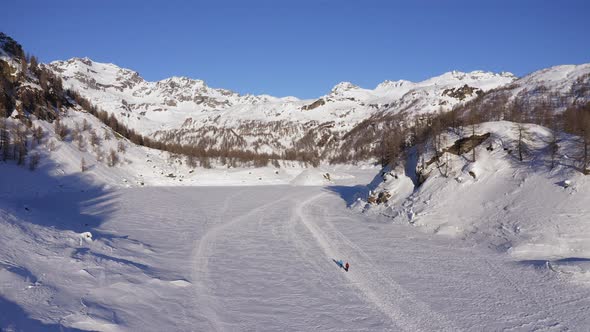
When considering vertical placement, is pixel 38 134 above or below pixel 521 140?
Result: above

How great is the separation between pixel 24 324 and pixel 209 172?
64.5 m

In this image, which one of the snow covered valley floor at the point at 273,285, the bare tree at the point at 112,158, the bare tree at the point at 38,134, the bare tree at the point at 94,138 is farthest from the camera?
the bare tree at the point at 94,138

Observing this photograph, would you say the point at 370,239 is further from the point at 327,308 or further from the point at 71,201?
the point at 71,201

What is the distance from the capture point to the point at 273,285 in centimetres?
1064

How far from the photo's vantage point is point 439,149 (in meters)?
22.9

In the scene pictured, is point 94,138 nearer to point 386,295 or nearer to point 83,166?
point 83,166

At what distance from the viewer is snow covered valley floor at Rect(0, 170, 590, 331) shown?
25.6ft

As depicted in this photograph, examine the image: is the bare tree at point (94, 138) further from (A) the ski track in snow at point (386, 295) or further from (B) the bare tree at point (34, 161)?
(A) the ski track in snow at point (386, 295)

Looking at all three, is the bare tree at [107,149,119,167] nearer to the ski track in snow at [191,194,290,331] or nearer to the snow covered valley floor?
the snow covered valley floor

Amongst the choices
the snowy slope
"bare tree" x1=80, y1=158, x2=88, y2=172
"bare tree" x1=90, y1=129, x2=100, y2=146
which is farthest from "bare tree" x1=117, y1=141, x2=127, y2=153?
the snowy slope

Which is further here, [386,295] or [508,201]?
[508,201]

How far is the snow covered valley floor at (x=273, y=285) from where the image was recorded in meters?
7.80

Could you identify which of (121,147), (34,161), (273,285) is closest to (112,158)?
(121,147)

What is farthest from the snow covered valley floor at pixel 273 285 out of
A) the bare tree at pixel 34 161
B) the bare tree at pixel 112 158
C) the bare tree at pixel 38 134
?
the bare tree at pixel 112 158
